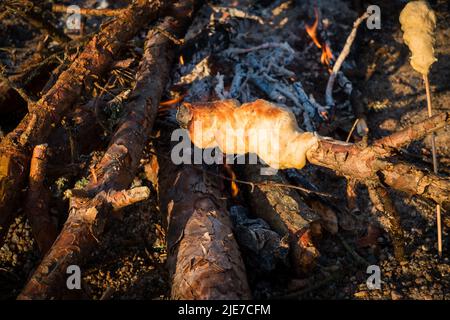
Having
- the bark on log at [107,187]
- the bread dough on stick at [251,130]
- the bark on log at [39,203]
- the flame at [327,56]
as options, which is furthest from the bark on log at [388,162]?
the flame at [327,56]

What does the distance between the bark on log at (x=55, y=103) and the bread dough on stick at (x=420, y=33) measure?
2539 mm

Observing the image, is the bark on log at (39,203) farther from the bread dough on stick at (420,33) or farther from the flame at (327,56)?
the flame at (327,56)

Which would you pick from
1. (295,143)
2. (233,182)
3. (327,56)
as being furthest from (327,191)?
(327,56)

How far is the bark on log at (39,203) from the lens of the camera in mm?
2948

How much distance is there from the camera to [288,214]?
10.7 feet

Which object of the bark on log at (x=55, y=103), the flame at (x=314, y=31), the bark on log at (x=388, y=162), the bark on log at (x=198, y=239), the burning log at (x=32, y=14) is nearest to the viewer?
the bark on log at (x=388, y=162)

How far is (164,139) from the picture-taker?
388 centimetres

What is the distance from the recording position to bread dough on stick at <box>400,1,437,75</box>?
313cm

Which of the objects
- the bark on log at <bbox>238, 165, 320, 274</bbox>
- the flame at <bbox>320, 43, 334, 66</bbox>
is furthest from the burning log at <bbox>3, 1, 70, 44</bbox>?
the flame at <bbox>320, 43, 334, 66</bbox>

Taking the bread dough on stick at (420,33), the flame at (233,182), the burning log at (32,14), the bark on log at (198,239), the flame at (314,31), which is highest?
the flame at (314,31)

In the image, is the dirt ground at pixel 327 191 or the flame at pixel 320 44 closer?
the dirt ground at pixel 327 191

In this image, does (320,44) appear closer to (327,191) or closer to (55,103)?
(327,191)

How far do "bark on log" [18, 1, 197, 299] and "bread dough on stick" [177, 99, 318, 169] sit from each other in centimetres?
39
